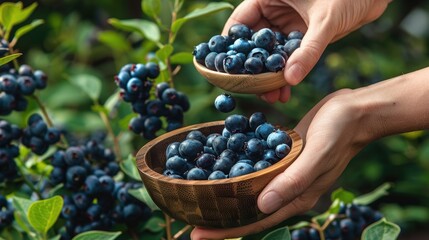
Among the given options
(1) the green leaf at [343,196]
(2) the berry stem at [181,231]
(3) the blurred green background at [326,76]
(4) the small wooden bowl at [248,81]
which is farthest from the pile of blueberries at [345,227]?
(3) the blurred green background at [326,76]

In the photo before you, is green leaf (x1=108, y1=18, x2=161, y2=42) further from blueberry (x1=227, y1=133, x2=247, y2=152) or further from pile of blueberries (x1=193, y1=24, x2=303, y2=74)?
blueberry (x1=227, y1=133, x2=247, y2=152)

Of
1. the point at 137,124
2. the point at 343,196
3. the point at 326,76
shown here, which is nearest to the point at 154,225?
the point at 137,124

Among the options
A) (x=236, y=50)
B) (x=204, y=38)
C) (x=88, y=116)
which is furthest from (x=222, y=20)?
(x=236, y=50)

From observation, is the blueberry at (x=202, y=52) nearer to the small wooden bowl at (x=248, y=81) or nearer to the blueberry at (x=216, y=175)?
the small wooden bowl at (x=248, y=81)

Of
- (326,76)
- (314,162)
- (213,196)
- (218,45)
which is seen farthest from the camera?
(326,76)

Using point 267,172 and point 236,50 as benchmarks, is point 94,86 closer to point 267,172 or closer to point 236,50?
point 236,50

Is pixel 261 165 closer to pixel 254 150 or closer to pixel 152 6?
pixel 254 150

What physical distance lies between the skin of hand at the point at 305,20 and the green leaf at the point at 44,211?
1.71 feet

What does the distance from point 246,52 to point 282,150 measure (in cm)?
27

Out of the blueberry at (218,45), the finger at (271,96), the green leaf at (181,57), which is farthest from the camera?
the green leaf at (181,57)

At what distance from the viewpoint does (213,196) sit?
3.77ft

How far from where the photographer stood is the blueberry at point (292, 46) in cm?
148

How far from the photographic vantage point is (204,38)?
2926mm

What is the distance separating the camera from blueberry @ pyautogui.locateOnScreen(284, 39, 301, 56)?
148 centimetres
